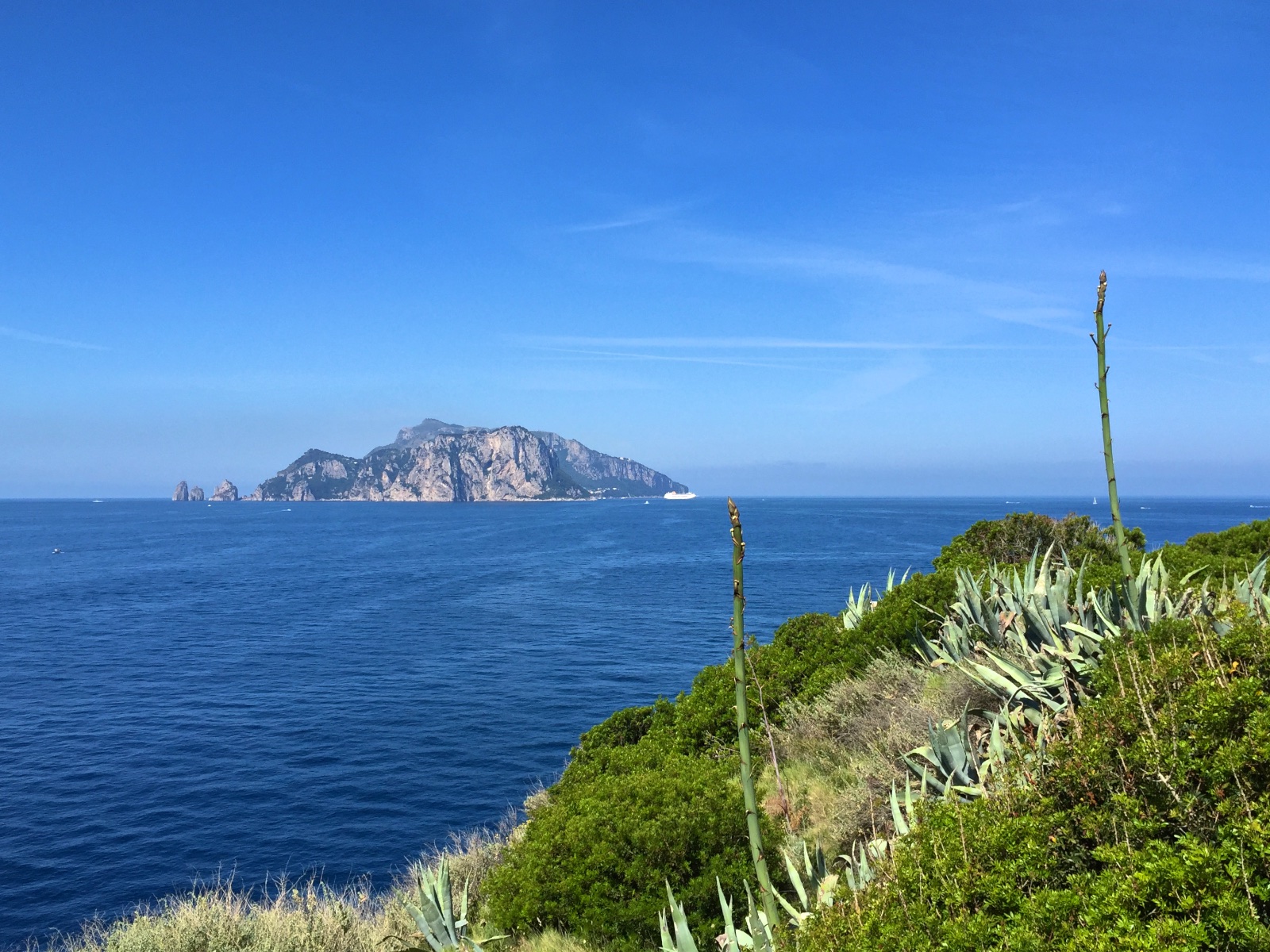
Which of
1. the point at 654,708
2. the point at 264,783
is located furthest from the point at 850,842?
the point at 264,783

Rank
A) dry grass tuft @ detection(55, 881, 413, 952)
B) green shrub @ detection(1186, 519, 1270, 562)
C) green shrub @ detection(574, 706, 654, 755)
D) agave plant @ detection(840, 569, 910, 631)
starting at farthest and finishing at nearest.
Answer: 1. green shrub @ detection(1186, 519, 1270, 562)
2. green shrub @ detection(574, 706, 654, 755)
3. agave plant @ detection(840, 569, 910, 631)
4. dry grass tuft @ detection(55, 881, 413, 952)

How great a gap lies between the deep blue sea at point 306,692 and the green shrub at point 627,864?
41.3ft

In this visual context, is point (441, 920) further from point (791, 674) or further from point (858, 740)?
point (791, 674)

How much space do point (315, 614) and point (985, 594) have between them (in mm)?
46612

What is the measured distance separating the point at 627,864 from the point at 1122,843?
4583 mm

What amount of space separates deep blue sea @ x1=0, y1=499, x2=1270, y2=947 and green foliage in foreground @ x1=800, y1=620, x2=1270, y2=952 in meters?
17.1

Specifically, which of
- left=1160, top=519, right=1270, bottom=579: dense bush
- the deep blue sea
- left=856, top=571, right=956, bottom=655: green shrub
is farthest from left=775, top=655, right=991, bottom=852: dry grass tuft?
the deep blue sea

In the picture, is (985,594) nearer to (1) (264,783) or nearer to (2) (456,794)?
(2) (456,794)

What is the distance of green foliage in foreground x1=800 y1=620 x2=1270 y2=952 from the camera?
112 inches

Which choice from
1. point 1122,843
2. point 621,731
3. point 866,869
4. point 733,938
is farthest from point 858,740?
point 621,731

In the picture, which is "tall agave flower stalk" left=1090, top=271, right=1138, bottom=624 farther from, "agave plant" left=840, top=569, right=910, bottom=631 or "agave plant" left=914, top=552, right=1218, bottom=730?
"agave plant" left=840, top=569, right=910, bottom=631

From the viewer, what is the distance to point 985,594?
973cm

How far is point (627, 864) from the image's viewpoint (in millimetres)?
6941

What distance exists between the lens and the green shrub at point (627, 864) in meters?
6.63
